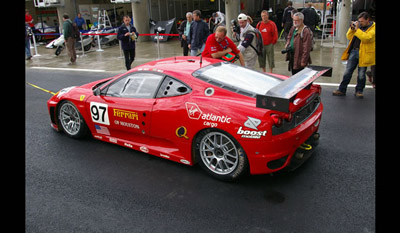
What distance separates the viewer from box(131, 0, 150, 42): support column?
19.4 m

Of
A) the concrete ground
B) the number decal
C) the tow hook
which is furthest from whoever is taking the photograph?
the concrete ground

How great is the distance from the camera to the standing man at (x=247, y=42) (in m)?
7.77

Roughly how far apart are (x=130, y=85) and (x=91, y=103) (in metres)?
0.71

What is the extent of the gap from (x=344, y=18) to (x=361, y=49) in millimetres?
7650

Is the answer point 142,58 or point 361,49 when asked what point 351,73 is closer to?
point 361,49

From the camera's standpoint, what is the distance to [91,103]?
5.11m

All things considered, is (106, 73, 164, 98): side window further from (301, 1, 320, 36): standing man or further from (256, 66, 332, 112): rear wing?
(301, 1, 320, 36): standing man

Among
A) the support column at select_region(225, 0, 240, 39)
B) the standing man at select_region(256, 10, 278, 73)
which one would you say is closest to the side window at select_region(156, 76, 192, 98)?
the standing man at select_region(256, 10, 278, 73)

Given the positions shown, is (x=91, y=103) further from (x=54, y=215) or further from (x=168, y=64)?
(x=54, y=215)

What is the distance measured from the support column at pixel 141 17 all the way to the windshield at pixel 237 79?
1557 cm

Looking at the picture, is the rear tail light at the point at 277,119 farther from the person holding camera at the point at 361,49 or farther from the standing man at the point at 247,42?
the standing man at the point at 247,42

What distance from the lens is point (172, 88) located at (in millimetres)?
4406

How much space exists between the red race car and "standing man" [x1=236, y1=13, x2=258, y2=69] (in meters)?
3.03
